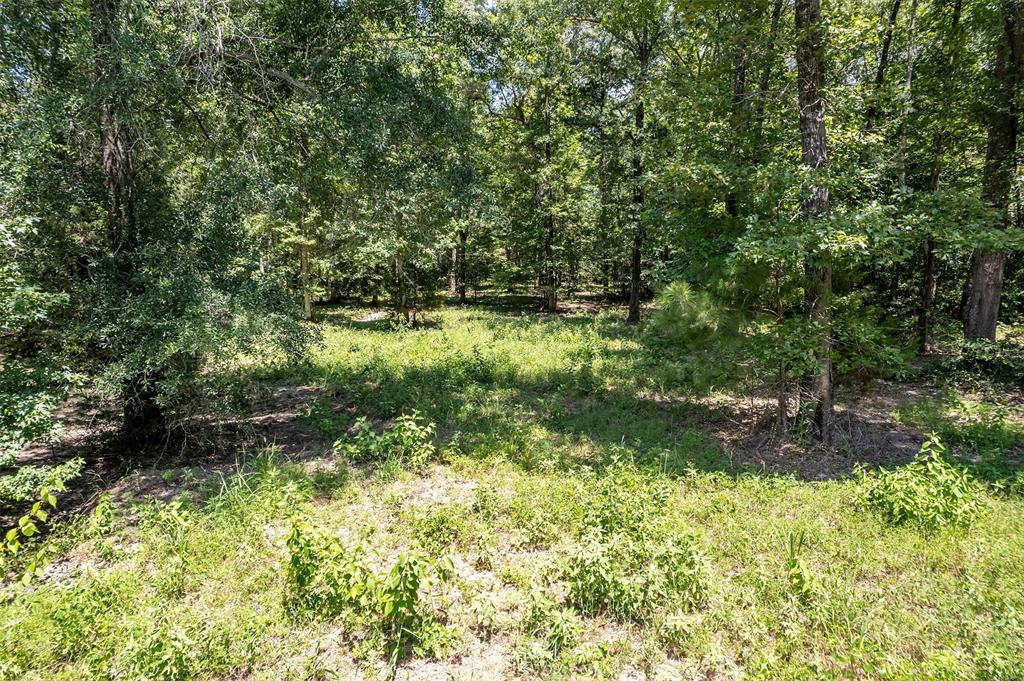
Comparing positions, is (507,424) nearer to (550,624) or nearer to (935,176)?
(550,624)

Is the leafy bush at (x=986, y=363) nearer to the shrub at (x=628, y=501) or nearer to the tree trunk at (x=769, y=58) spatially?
the tree trunk at (x=769, y=58)

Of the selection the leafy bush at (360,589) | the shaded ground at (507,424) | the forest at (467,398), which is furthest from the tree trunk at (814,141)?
the leafy bush at (360,589)

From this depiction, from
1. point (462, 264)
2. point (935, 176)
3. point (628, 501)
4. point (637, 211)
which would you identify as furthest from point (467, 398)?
point (462, 264)

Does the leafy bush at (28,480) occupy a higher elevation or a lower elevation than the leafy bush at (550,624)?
higher

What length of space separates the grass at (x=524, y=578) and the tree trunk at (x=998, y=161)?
484 cm

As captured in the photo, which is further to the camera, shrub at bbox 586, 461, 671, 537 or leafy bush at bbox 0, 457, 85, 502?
shrub at bbox 586, 461, 671, 537

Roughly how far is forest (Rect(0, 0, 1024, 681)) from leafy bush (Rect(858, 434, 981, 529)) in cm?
4

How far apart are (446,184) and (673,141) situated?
429cm

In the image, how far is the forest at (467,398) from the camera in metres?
A: 3.25

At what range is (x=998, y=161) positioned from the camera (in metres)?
8.24

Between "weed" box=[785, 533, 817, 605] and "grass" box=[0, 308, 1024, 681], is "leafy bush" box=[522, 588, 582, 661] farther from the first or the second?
"weed" box=[785, 533, 817, 605]

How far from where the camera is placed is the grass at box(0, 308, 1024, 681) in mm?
2998

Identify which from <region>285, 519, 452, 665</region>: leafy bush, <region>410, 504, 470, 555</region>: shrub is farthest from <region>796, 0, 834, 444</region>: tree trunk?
<region>285, 519, 452, 665</region>: leafy bush

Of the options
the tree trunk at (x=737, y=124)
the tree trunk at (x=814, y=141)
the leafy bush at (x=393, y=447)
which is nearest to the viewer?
the tree trunk at (x=814, y=141)
